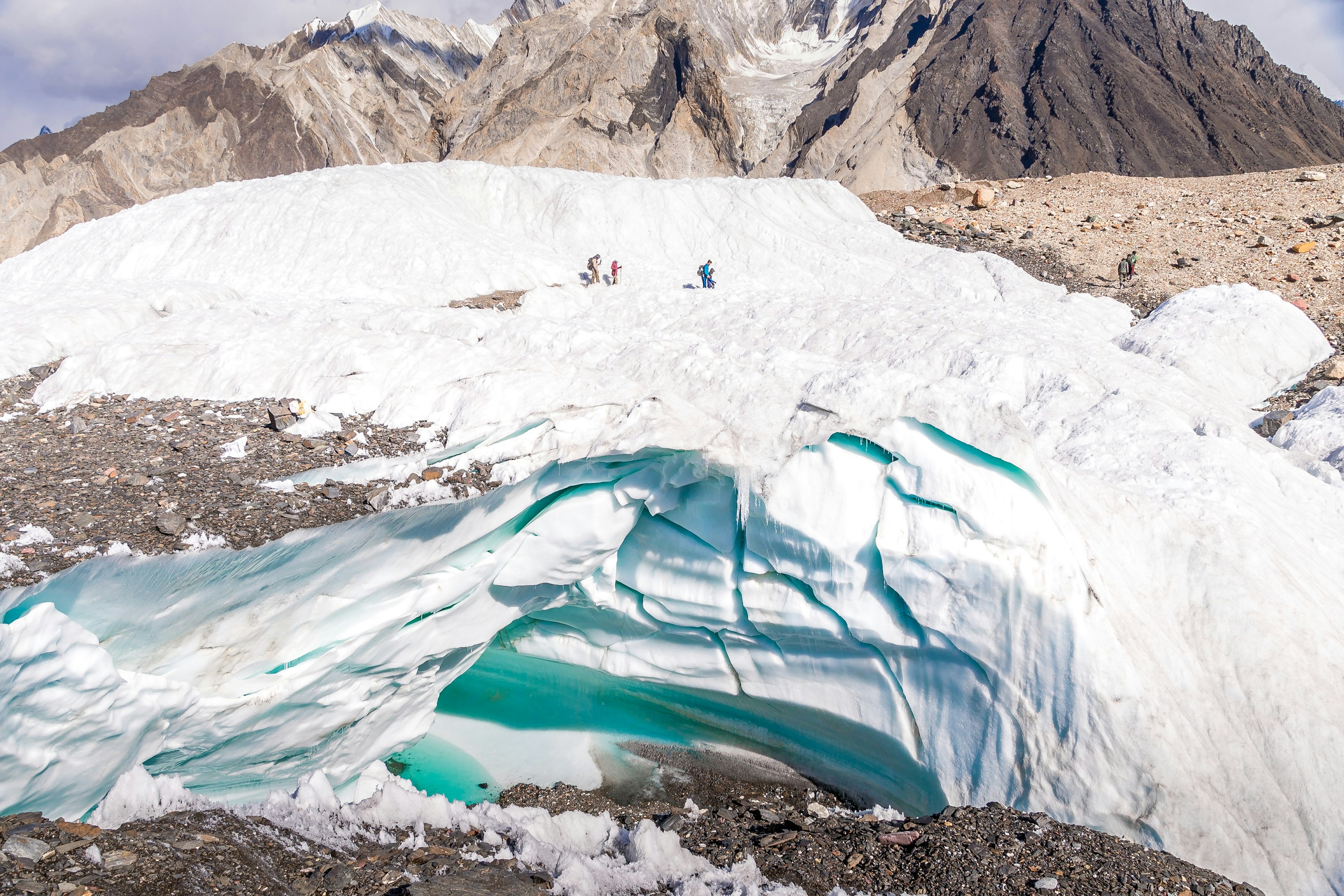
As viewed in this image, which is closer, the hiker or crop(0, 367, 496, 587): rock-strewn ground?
crop(0, 367, 496, 587): rock-strewn ground

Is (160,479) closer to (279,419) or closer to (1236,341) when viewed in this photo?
(279,419)

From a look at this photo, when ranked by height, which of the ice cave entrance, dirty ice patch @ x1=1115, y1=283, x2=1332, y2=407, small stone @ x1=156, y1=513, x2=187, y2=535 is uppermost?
dirty ice patch @ x1=1115, y1=283, x2=1332, y2=407

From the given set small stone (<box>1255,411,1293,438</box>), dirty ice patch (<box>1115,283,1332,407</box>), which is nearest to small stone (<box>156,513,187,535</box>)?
small stone (<box>1255,411,1293,438</box>)

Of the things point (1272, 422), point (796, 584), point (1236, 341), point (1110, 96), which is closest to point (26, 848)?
point (796, 584)

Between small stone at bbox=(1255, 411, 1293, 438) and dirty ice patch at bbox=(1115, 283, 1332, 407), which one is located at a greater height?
dirty ice patch at bbox=(1115, 283, 1332, 407)

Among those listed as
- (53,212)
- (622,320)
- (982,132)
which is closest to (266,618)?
(622,320)

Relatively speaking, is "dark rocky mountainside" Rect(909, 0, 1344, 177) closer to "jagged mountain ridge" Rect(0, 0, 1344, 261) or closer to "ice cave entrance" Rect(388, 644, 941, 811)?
"jagged mountain ridge" Rect(0, 0, 1344, 261)

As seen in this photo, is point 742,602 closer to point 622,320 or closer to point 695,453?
point 695,453
